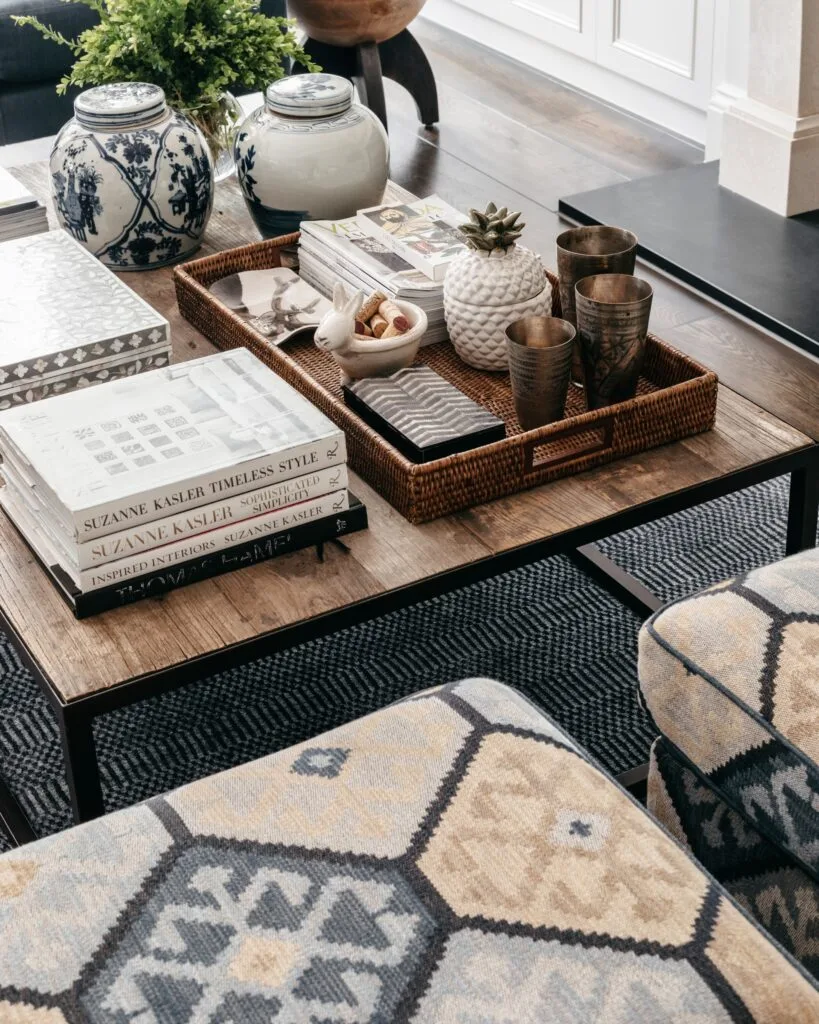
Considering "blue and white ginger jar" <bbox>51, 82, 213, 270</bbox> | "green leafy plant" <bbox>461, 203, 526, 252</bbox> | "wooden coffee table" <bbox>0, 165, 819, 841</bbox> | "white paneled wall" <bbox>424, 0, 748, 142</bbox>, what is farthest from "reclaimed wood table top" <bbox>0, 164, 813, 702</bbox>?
"white paneled wall" <bbox>424, 0, 748, 142</bbox>

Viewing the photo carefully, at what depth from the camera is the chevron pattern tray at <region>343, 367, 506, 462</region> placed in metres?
1.32

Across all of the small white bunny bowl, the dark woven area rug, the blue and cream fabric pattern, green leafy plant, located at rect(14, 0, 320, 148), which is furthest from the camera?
green leafy plant, located at rect(14, 0, 320, 148)

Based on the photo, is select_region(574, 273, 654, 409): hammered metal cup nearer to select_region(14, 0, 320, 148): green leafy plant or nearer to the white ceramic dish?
the white ceramic dish

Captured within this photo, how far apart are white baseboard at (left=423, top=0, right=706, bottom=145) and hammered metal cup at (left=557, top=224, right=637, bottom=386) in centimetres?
210

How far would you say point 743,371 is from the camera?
2326 mm

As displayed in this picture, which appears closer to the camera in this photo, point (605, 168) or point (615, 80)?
point (605, 168)

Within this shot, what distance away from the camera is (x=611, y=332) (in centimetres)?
137

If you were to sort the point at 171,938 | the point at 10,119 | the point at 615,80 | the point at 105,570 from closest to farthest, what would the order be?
1. the point at 171,938
2. the point at 105,570
3. the point at 10,119
4. the point at 615,80

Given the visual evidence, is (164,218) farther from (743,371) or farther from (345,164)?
(743,371)

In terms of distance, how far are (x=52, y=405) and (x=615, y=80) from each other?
279 centimetres

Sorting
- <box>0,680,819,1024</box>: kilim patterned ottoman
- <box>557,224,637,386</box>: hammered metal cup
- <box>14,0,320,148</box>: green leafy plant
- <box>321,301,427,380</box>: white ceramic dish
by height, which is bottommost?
<box>0,680,819,1024</box>: kilim patterned ottoman

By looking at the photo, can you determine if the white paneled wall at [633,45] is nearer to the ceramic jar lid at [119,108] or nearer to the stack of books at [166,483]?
the ceramic jar lid at [119,108]

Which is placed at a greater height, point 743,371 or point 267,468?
point 267,468

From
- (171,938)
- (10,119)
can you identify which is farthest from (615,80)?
(171,938)
